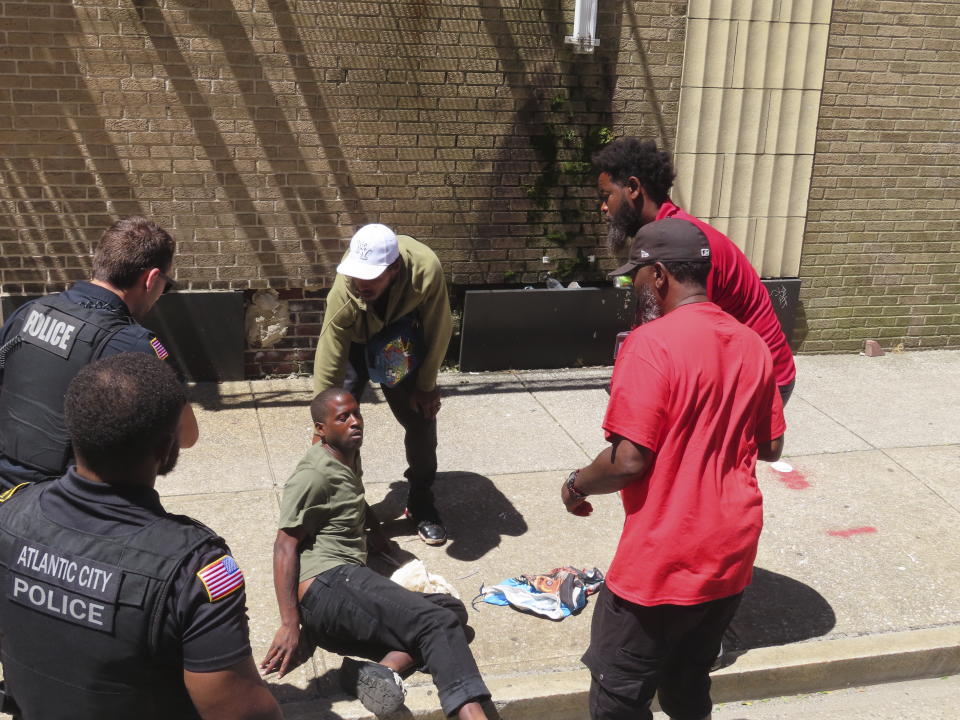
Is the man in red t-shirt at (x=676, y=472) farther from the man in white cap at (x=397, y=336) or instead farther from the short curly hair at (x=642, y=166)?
the man in white cap at (x=397, y=336)

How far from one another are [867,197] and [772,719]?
16.3 feet

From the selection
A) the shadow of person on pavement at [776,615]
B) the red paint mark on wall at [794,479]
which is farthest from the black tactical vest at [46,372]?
the red paint mark on wall at [794,479]

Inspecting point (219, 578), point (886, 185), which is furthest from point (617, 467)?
point (886, 185)

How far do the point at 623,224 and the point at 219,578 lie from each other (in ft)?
8.82

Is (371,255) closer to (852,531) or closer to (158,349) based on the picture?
(158,349)

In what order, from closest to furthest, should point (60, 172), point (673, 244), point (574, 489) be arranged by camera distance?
point (673, 244), point (574, 489), point (60, 172)

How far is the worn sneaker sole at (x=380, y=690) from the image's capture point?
11.8 ft

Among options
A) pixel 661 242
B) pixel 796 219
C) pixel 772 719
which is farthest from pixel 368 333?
pixel 796 219

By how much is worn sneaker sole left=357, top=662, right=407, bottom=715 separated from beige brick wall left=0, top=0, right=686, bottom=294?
3801 millimetres

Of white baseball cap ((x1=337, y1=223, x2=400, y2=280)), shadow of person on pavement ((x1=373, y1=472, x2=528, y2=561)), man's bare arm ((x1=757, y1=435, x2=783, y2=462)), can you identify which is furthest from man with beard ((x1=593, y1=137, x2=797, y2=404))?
shadow of person on pavement ((x1=373, y1=472, x2=528, y2=561))

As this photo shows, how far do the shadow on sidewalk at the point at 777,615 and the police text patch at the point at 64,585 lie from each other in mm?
2990

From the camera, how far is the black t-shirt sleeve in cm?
192

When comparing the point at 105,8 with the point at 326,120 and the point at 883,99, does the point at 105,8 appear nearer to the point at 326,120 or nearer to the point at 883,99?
the point at 326,120

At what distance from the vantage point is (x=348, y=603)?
378 centimetres
